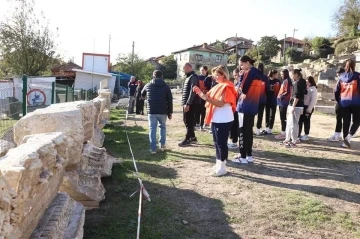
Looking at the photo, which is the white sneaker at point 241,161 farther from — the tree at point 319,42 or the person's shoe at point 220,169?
the tree at point 319,42

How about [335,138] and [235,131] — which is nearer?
[235,131]

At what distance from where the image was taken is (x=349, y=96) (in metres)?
7.46

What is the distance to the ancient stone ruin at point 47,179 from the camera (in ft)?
6.59

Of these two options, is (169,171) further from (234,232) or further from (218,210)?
(234,232)

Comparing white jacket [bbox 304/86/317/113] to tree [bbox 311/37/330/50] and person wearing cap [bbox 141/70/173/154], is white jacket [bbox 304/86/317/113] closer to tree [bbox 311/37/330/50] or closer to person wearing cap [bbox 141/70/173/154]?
person wearing cap [bbox 141/70/173/154]

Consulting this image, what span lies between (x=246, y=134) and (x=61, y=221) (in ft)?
12.6

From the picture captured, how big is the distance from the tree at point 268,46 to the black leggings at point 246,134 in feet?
173

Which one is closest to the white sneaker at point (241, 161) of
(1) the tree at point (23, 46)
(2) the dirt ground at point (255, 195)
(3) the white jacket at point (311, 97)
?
(2) the dirt ground at point (255, 195)

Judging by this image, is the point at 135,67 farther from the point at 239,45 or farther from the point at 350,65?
the point at 350,65

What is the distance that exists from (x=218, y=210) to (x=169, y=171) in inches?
69.3

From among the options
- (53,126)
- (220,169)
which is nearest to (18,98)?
(53,126)

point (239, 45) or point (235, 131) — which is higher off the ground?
point (239, 45)

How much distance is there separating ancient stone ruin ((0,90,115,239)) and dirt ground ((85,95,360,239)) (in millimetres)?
421

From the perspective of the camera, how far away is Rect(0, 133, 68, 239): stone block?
2.02 m
